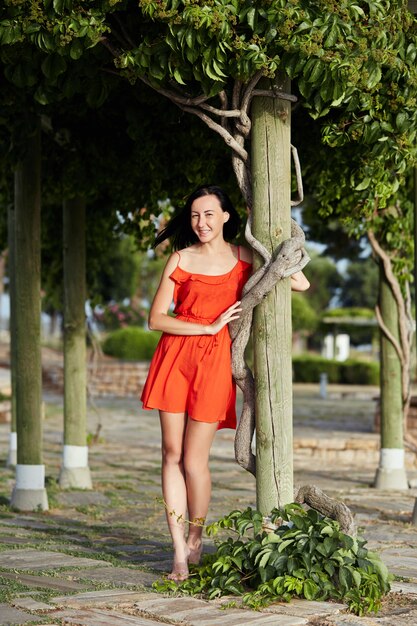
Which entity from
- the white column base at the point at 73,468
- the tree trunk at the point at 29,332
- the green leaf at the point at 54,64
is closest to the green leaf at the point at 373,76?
the green leaf at the point at 54,64

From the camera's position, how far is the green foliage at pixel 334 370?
30.6 m

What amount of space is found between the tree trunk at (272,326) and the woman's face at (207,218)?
195 millimetres

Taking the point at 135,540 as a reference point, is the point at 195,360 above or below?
above

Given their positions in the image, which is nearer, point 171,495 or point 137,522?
point 171,495

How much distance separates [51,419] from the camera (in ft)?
58.1

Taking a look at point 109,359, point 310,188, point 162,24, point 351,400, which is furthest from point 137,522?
point 109,359

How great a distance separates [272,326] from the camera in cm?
470

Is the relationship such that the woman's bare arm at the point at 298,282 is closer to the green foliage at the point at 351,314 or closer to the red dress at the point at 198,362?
the red dress at the point at 198,362

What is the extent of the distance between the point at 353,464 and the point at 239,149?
7.34 m

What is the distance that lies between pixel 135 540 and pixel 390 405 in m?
3.12

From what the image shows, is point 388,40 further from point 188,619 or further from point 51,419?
point 51,419

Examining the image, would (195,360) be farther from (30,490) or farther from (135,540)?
(30,490)

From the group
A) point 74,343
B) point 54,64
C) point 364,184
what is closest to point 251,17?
point 54,64

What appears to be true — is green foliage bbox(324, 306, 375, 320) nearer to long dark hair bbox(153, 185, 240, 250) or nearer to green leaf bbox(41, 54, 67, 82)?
long dark hair bbox(153, 185, 240, 250)
